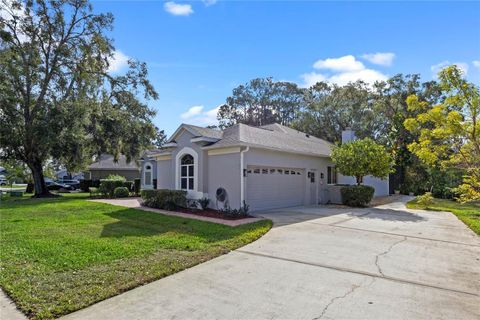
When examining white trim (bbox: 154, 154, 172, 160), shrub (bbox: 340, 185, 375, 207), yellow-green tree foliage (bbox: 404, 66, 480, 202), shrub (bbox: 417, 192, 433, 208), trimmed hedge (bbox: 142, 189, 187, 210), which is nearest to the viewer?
yellow-green tree foliage (bbox: 404, 66, 480, 202)

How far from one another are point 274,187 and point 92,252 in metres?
9.89

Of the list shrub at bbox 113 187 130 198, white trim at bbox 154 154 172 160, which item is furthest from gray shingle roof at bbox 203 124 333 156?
shrub at bbox 113 187 130 198

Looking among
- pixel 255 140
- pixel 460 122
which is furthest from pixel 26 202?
pixel 460 122

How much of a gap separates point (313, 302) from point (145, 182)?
82.8 ft

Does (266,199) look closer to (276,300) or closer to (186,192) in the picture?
(186,192)

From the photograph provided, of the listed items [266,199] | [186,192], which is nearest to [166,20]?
[186,192]

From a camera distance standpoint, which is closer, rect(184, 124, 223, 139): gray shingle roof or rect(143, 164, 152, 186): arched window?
rect(184, 124, 223, 139): gray shingle roof

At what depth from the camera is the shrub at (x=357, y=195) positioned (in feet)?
55.2

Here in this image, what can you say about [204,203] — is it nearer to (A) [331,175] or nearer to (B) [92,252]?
(B) [92,252]

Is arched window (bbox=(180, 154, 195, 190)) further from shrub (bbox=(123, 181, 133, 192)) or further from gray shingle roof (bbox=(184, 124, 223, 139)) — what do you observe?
shrub (bbox=(123, 181, 133, 192))

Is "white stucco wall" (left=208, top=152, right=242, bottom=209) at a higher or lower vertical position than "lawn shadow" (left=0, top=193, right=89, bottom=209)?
higher

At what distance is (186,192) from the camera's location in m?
14.9

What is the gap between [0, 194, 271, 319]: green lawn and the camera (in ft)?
15.3

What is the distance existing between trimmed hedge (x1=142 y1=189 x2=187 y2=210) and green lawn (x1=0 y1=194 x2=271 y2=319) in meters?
2.42
